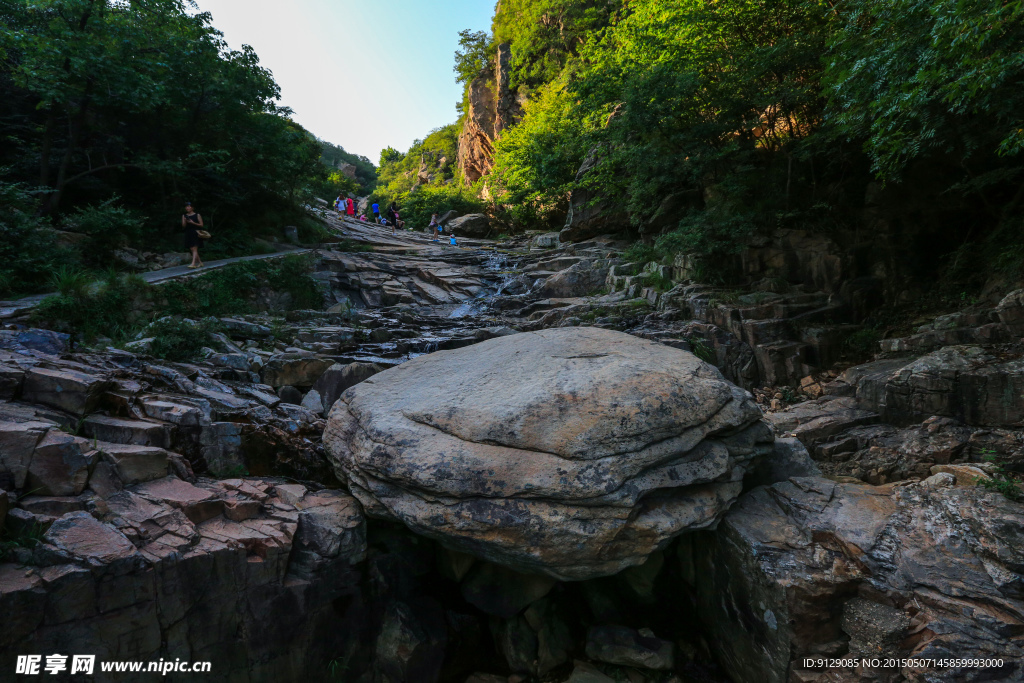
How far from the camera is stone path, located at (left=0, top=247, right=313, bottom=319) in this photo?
6848 mm

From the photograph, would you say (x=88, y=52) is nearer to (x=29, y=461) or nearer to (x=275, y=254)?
(x=275, y=254)

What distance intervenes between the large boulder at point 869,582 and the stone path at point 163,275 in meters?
9.42

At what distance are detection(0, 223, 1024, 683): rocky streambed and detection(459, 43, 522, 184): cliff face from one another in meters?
27.7

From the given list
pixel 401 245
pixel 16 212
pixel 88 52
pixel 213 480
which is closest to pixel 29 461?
pixel 213 480

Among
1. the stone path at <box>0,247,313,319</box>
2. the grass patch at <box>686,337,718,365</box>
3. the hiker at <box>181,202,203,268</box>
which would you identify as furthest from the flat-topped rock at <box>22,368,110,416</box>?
the grass patch at <box>686,337,718,365</box>

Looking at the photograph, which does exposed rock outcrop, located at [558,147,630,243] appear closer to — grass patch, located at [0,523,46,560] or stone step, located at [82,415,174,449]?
stone step, located at [82,415,174,449]

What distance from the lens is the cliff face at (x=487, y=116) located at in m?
30.0

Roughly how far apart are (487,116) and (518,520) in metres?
33.7

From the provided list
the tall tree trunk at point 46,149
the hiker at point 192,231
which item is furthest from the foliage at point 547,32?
the tall tree trunk at point 46,149

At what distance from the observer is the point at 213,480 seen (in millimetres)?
4555

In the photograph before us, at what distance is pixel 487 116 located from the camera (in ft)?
108

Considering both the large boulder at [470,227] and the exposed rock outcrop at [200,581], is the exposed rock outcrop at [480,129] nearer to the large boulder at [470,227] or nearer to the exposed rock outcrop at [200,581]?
the large boulder at [470,227]

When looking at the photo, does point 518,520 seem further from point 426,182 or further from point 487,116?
point 426,182

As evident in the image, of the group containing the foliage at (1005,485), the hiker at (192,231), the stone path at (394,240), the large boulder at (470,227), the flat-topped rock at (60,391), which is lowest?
the flat-topped rock at (60,391)
